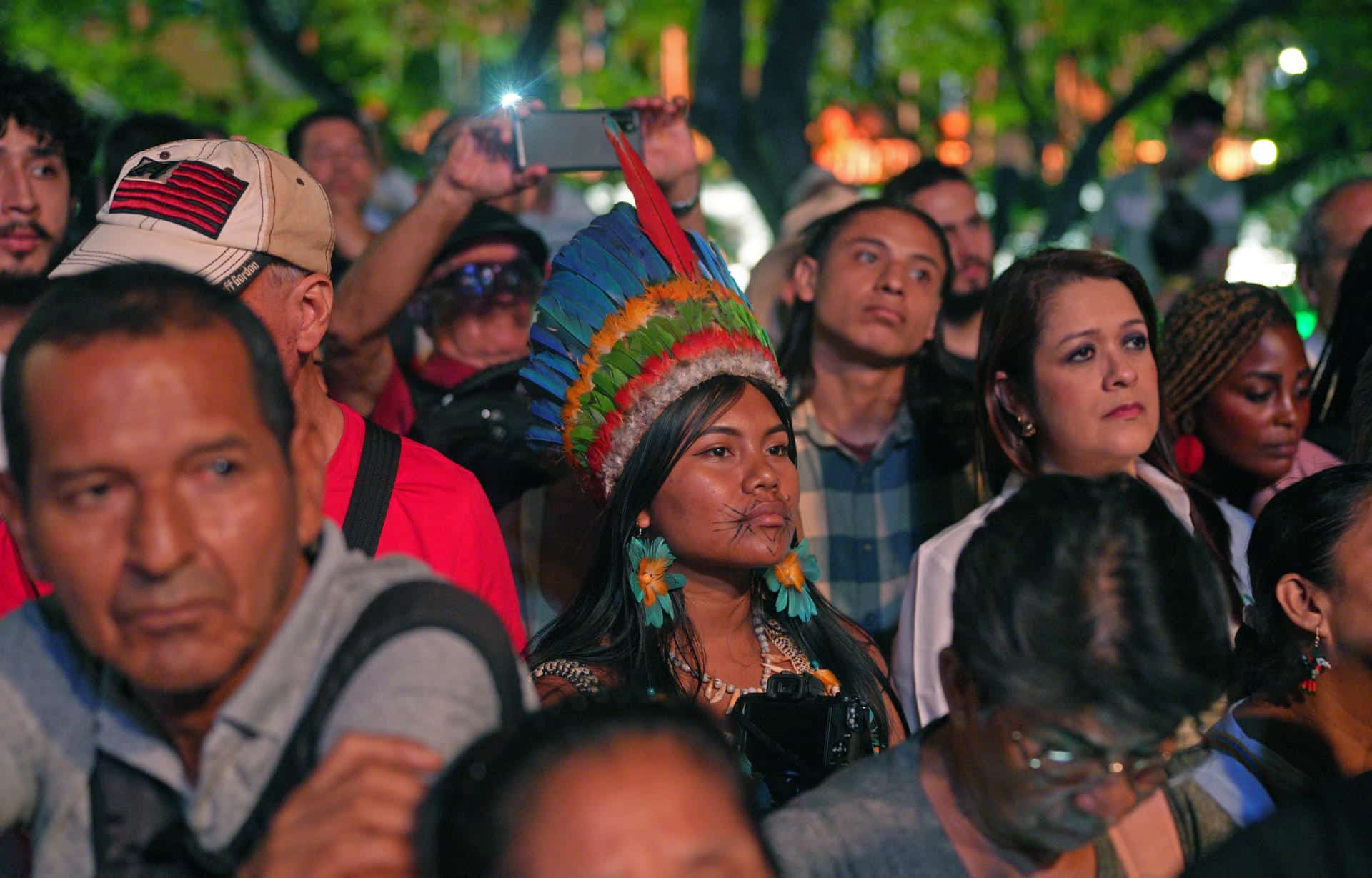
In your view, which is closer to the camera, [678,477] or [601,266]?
[678,477]

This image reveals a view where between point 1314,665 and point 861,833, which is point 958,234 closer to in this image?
point 1314,665

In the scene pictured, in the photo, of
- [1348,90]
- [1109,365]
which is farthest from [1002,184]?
[1109,365]

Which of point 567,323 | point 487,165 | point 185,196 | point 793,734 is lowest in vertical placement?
point 793,734

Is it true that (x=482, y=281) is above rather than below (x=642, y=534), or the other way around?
above

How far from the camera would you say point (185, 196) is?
9.04ft

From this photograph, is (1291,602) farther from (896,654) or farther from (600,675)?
(600,675)

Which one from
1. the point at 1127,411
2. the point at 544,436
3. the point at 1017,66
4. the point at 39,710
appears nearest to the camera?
the point at 39,710

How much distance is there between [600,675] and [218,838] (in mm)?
1519

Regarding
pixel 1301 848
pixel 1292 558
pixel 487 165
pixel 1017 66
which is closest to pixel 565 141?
pixel 487 165

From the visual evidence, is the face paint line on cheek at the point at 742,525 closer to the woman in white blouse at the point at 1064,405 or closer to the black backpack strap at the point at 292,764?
the woman in white blouse at the point at 1064,405

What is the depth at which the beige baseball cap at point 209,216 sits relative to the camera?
2.70 meters

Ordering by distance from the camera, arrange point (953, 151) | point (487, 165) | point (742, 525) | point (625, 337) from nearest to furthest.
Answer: point (742, 525)
point (625, 337)
point (487, 165)
point (953, 151)

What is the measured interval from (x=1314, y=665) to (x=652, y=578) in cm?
137

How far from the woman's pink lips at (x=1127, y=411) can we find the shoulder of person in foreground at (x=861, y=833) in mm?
1946
